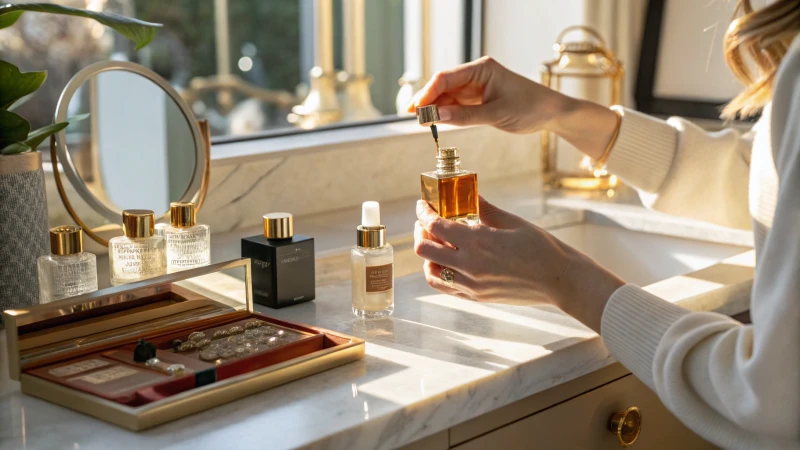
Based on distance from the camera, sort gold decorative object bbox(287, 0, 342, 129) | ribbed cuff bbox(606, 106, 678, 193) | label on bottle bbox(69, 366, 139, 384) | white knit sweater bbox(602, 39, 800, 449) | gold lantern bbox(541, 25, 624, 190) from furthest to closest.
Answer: gold decorative object bbox(287, 0, 342, 129) → gold lantern bbox(541, 25, 624, 190) → ribbed cuff bbox(606, 106, 678, 193) → label on bottle bbox(69, 366, 139, 384) → white knit sweater bbox(602, 39, 800, 449)

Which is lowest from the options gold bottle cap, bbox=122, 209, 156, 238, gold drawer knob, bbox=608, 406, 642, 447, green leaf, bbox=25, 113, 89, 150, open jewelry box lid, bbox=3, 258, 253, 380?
gold drawer knob, bbox=608, 406, 642, 447

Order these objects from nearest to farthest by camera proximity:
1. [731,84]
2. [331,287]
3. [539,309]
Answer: [539,309]
[331,287]
[731,84]

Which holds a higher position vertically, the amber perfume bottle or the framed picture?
the framed picture

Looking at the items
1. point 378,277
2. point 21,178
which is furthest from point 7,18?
point 378,277

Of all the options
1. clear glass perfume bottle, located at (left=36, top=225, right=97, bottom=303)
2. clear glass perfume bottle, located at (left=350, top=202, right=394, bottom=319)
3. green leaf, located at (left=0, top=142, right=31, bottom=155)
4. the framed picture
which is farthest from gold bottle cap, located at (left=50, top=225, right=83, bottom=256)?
the framed picture

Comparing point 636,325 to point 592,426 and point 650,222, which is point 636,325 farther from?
point 650,222

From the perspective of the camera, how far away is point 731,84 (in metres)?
2.08

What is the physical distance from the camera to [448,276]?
3.51 ft

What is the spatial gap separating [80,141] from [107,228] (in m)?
0.13

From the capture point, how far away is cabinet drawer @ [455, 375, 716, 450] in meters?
1.00

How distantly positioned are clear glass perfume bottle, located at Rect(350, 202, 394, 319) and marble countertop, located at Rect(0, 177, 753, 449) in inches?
1.0

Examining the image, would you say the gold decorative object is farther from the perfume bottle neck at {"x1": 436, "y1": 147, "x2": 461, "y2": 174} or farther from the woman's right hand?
the perfume bottle neck at {"x1": 436, "y1": 147, "x2": 461, "y2": 174}

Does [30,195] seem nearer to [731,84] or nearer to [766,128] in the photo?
[766,128]

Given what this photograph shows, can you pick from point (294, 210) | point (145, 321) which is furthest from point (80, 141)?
point (294, 210)
